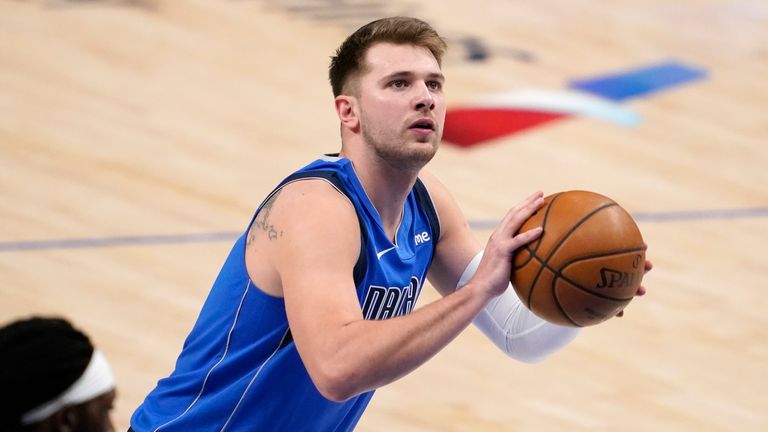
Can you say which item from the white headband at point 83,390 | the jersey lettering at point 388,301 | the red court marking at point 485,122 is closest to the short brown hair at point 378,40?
the jersey lettering at point 388,301

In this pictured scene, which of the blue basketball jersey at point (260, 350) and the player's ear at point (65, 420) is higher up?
the player's ear at point (65, 420)

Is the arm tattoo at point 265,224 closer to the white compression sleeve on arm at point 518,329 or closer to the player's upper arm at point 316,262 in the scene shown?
the player's upper arm at point 316,262

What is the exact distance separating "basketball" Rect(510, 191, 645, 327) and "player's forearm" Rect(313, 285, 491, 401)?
26 cm

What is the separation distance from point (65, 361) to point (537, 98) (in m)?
7.77

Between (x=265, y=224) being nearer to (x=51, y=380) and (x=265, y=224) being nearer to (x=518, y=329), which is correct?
(x=518, y=329)

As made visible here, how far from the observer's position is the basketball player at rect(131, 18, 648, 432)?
326 centimetres

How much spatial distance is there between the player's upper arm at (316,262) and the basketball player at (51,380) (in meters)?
0.69

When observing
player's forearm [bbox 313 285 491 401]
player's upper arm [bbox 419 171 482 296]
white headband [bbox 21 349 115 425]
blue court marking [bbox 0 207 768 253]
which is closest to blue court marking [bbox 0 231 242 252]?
blue court marking [bbox 0 207 768 253]

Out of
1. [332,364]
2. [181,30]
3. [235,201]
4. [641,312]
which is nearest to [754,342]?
[641,312]

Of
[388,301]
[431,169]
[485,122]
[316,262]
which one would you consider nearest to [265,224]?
[316,262]

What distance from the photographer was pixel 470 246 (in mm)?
4184

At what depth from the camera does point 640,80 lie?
1075 cm

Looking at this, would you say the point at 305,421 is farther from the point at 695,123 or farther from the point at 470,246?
the point at 695,123

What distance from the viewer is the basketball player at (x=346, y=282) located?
3.26 meters
